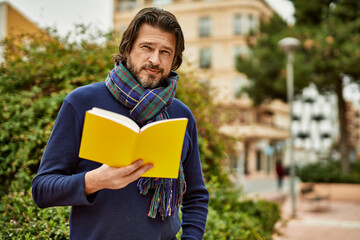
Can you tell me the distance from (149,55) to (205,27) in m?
35.7

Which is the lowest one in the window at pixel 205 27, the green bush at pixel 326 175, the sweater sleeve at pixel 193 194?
the green bush at pixel 326 175

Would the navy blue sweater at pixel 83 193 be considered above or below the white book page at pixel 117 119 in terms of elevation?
below

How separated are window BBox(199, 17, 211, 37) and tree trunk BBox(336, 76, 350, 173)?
22.0 metres

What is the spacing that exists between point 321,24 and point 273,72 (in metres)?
2.80

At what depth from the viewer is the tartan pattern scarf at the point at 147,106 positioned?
1.41 m

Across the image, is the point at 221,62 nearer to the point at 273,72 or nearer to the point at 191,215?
the point at 273,72

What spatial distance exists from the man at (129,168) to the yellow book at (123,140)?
3cm

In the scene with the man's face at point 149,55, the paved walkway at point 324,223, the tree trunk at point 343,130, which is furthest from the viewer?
the tree trunk at point 343,130

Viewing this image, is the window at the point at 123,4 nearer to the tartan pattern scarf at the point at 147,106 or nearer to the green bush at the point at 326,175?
the green bush at the point at 326,175

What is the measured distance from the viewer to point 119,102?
1.48 meters

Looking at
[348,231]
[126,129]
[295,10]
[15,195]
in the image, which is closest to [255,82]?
[295,10]

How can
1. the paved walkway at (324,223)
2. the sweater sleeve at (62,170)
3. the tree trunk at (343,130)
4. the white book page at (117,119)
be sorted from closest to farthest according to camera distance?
1. the white book page at (117,119)
2. the sweater sleeve at (62,170)
3. the paved walkway at (324,223)
4. the tree trunk at (343,130)

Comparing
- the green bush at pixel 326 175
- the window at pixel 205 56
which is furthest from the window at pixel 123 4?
the green bush at pixel 326 175

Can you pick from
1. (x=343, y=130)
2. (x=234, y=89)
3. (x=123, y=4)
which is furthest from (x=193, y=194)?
(x=123, y=4)
